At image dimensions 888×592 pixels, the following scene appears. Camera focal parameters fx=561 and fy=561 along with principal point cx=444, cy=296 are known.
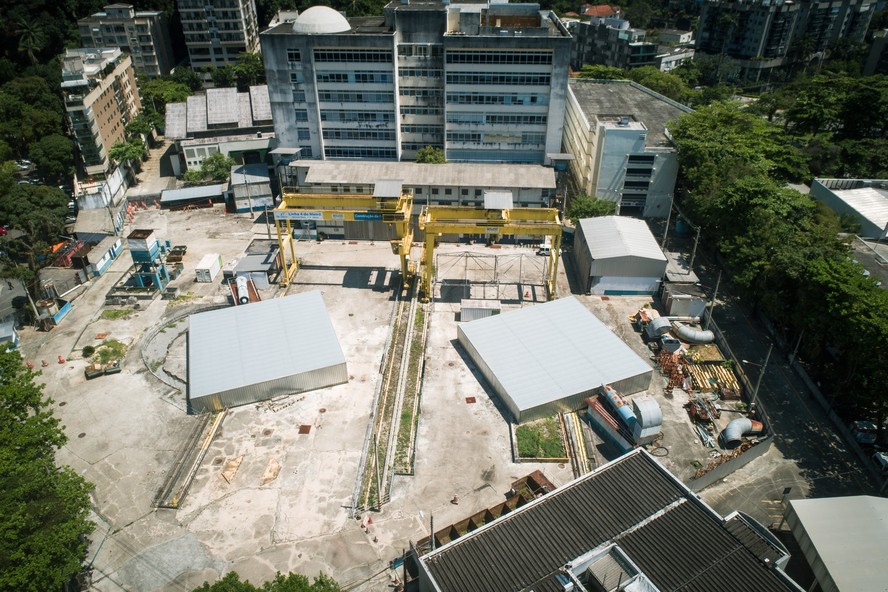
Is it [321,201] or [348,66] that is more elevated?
[348,66]

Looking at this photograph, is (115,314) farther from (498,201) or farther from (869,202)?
(869,202)

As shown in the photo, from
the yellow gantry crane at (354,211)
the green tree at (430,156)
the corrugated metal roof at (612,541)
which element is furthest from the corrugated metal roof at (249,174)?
the corrugated metal roof at (612,541)

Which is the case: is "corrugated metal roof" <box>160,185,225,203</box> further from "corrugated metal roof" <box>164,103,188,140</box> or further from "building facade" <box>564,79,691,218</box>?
"building facade" <box>564,79,691,218</box>

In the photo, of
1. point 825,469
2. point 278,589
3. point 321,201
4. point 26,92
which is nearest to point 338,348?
point 321,201

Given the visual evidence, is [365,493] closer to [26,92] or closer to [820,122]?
[820,122]

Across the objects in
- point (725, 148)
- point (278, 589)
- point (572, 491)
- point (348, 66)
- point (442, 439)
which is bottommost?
point (442, 439)

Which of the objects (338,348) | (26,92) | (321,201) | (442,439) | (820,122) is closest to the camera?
(442,439)

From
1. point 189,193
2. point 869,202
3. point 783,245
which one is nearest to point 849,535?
point 783,245
